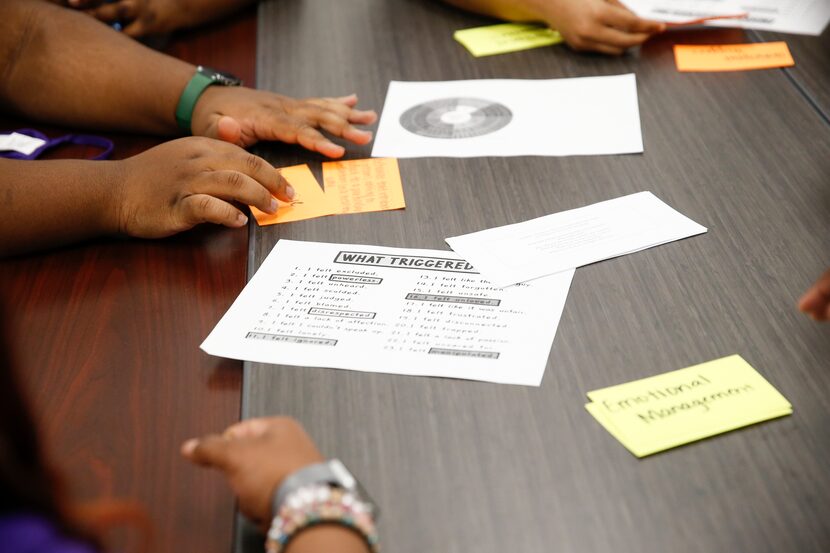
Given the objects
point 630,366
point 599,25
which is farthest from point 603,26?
point 630,366

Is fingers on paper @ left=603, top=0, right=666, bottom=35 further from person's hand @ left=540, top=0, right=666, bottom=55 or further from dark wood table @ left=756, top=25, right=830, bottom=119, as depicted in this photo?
dark wood table @ left=756, top=25, right=830, bottom=119

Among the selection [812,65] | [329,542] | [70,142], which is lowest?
[70,142]

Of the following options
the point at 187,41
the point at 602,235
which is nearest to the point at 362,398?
the point at 602,235

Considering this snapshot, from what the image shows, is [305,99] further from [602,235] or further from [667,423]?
[667,423]

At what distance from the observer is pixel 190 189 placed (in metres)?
0.96

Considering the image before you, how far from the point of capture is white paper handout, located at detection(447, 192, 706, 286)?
87 centimetres

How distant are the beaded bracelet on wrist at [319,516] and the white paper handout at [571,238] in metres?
0.33

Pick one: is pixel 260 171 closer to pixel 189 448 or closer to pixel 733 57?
pixel 189 448

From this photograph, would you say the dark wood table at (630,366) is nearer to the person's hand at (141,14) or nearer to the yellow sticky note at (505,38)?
the yellow sticky note at (505,38)

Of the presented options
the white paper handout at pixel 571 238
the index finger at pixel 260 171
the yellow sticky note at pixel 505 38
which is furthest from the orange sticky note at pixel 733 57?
the index finger at pixel 260 171

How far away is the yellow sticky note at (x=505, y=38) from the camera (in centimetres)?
135

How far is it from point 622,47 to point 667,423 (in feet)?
2.60

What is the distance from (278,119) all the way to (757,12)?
0.83 meters

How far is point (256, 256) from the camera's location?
921 millimetres
